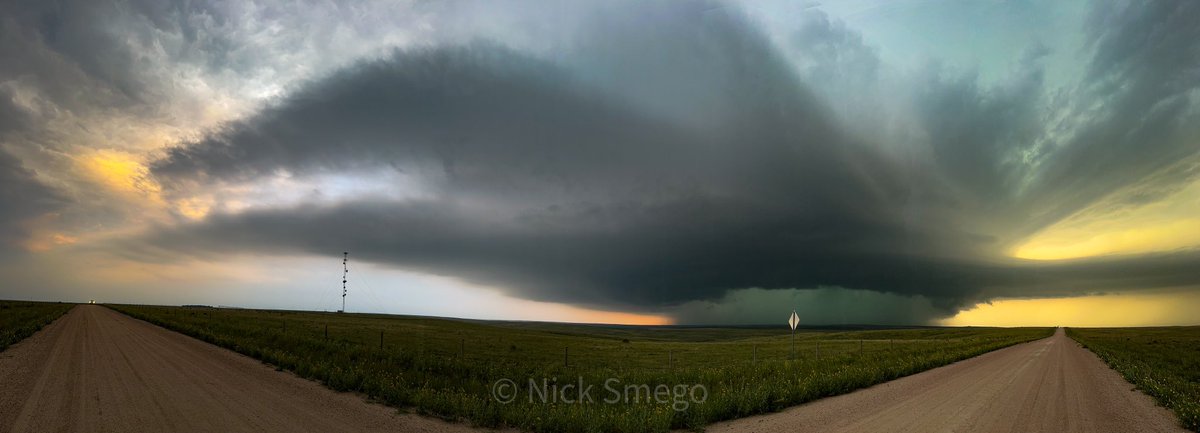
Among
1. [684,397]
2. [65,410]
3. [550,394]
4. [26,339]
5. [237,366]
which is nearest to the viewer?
[65,410]

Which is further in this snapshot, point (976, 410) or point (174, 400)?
point (976, 410)

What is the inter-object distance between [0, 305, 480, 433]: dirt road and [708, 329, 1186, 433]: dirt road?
8.68 metres

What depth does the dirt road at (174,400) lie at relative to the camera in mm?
11359

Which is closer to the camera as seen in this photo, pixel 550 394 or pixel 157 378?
pixel 157 378

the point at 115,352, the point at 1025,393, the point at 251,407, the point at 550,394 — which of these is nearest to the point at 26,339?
the point at 115,352

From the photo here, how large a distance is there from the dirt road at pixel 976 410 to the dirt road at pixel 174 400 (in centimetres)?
868

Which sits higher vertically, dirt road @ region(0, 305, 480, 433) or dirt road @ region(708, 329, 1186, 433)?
dirt road @ region(0, 305, 480, 433)

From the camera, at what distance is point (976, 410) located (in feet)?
48.7

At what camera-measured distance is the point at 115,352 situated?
24812 millimetres

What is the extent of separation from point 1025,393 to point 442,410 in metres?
19.5

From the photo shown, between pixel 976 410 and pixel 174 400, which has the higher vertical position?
pixel 174 400

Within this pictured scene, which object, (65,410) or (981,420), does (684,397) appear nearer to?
(981,420)

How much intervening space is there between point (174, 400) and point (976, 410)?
69.2 ft

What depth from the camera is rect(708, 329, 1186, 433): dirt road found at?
12609mm
